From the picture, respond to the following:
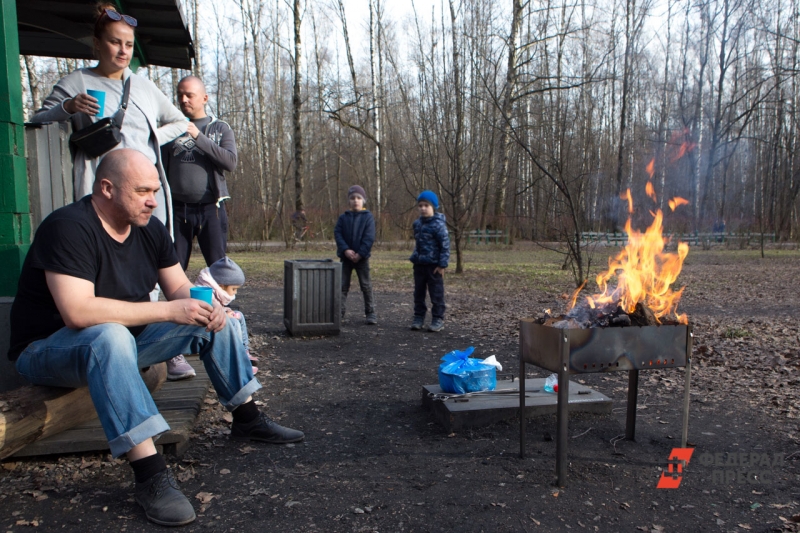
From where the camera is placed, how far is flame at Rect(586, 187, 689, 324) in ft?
10.9

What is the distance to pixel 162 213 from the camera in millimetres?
4020

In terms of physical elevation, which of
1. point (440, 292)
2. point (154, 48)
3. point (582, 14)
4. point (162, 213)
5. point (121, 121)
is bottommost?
point (440, 292)

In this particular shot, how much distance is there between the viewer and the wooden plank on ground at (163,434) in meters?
2.96

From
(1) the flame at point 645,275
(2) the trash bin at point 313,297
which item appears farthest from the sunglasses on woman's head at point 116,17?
(2) the trash bin at point 313,297

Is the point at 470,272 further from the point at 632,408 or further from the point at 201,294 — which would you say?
the point at 201,294

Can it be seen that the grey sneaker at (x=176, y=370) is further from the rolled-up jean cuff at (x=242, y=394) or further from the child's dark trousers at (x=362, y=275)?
the child's dark trousers at (x=362, y=275)

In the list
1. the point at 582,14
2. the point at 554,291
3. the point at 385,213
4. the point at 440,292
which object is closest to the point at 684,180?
the point at 582,14

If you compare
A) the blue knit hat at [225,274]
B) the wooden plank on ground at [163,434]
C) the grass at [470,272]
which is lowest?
the grass at [470,272]

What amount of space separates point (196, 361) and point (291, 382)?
822 millimetres

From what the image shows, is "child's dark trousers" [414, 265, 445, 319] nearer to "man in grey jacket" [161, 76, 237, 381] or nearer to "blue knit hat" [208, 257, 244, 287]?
"man in grey jacket" [161, 76, 237, 381]

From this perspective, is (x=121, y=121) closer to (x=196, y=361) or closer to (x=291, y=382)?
(x=196, y=361)

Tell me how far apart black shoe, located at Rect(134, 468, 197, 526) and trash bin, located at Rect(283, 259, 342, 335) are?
4153 millimetres

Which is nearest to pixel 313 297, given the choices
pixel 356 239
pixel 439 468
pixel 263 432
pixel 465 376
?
pixel 356 239

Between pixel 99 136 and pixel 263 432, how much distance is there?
2.06m
